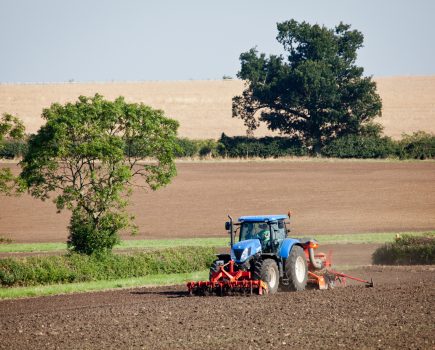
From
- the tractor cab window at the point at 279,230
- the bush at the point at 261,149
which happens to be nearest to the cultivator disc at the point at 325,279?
the tractor cab window at the point at 279,230

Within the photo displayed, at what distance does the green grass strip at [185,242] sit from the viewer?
43.4 m

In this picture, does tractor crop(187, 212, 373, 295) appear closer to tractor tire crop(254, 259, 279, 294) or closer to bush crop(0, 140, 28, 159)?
tractor tire crop(254, 259, 279, 294)

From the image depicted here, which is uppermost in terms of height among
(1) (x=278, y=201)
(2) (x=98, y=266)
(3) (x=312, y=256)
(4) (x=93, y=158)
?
(4) (x=93, y=158)

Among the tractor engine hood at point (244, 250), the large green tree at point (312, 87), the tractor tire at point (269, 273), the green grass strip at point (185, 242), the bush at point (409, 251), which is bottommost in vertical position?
the green grass strip at point (185, 242)

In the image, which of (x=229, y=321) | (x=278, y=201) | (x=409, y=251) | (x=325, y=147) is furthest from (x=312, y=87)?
(x=229, y=321)

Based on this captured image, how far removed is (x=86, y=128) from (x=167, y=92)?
86.0 m

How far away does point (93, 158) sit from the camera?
34562 mm

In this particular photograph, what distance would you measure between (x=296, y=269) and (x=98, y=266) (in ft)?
30.2

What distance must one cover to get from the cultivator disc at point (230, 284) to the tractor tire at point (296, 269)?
3.91 feet

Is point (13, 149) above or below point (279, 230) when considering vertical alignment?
above

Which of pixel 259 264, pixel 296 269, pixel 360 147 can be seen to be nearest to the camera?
pixel 259 264

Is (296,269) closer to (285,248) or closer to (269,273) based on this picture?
(285,248)

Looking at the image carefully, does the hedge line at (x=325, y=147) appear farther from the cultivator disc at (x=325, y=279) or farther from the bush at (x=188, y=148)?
the cultivator disc at (x=325, y=279)

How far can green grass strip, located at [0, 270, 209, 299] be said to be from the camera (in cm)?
2703
